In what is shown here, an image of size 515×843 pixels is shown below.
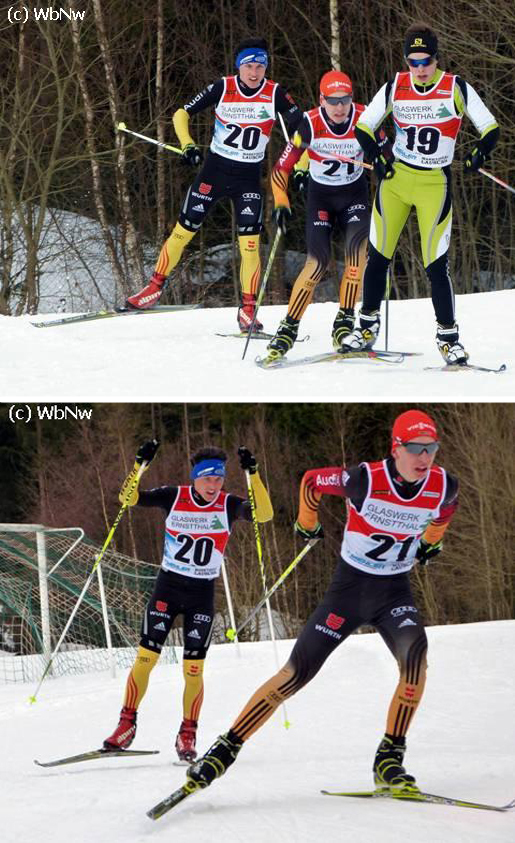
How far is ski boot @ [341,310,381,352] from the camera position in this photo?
6507 mm

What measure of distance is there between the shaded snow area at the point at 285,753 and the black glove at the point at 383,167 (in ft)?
9.71

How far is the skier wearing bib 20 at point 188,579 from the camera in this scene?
5.55m

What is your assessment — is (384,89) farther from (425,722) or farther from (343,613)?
(425,722)

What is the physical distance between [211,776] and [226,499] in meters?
1.53

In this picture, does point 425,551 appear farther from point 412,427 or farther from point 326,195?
point 326,195

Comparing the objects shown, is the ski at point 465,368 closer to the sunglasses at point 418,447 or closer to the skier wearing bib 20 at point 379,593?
the skier wearing bib 20 at point 379,593

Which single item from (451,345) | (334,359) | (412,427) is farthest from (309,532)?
(334,359)

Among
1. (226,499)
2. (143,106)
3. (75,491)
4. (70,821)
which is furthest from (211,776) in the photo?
(75,491)

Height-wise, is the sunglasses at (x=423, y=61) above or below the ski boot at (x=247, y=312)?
above

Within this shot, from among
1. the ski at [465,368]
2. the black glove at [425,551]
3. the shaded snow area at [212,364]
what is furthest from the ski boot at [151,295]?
the black glove at [425,551]

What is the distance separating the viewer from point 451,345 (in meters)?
6.25

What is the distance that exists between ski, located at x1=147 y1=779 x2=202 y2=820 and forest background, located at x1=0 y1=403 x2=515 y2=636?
8446mm

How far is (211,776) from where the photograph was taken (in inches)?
175

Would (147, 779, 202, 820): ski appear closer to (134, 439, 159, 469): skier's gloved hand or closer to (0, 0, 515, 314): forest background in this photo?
(134, 439, 159, 469): skier's gloved hand
